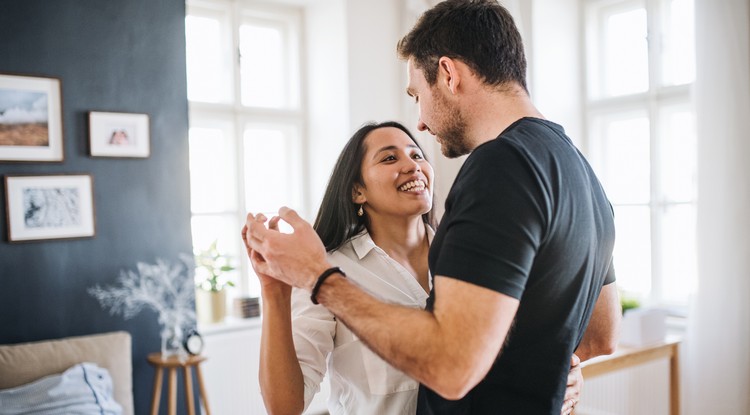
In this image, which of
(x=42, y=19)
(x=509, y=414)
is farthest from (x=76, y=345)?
(x=509, y=414)

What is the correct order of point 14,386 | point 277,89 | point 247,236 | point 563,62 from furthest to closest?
point 277,89 → point 563,62 → point 14,386 → point 247,236

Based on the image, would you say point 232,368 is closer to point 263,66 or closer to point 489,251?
point 263,66

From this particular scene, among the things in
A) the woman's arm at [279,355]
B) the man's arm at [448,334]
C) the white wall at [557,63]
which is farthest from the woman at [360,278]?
the white wall at [557,63]

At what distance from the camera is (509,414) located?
3.60 ft

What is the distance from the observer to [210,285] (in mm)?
4148

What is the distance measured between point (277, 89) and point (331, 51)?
1.84 ft

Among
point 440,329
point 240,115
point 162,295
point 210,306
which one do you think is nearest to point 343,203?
point 440,329

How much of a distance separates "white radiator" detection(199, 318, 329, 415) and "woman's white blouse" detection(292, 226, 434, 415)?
2.55 m

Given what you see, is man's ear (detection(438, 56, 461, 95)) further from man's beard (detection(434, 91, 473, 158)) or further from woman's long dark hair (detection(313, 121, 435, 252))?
woman's long dark hair (detection(313, 121, 435, 252))

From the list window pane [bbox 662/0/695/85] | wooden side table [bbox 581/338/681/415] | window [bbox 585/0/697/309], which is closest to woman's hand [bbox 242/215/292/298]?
wooden side table [bbox 581/338/681/415]

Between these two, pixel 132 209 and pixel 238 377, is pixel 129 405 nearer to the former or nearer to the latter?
pixel 238 377

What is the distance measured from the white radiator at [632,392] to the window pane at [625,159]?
3.87 ft

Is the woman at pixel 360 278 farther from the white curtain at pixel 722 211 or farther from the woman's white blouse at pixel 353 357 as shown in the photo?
the white curtain at pixel 722 211

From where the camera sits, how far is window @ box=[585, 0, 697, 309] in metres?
4.05
